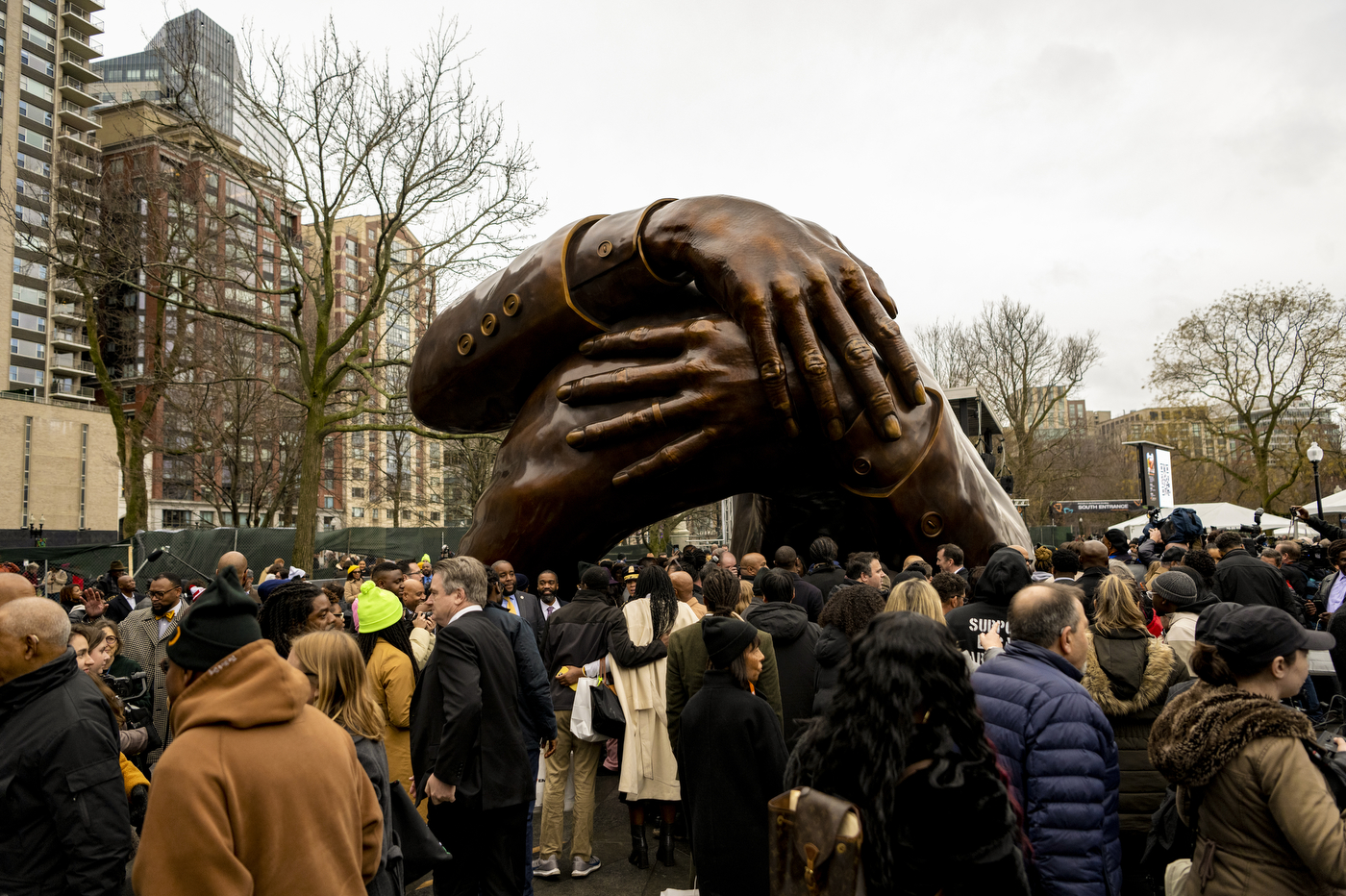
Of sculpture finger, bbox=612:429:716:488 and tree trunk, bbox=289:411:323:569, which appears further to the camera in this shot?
tree trunk, bbox=289:411:323:569

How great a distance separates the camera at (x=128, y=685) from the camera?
4.41 meters

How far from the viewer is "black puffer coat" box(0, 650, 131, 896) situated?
2637 millimetres

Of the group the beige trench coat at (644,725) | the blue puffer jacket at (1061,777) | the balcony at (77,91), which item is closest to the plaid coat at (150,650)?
the beige trench coat at (644,725)

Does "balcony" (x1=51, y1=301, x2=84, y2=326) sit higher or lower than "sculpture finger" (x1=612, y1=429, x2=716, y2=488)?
higher

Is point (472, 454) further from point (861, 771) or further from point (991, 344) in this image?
point (861, 771)

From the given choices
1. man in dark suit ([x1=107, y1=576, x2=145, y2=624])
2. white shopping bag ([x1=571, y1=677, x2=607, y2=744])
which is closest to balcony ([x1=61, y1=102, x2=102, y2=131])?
man in dark suit ([x1=107, y1=576, x2=145, y2=624])

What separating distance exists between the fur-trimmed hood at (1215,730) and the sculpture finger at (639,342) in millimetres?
5381

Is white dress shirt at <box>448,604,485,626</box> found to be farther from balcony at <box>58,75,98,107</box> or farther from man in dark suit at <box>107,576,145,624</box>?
balcony at <box>58,75,98,107</box>

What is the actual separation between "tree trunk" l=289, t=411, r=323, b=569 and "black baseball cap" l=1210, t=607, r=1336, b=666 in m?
16.8

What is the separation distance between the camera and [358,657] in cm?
303

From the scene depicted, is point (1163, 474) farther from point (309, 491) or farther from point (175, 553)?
point (175, 553)

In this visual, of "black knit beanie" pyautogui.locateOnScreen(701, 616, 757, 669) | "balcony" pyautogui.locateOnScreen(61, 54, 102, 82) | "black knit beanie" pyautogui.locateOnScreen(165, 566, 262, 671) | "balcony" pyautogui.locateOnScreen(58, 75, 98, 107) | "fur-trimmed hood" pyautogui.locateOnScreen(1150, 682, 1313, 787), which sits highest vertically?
"balcony" pyautogui.locateOnScreen(61, 54, 102, 82)

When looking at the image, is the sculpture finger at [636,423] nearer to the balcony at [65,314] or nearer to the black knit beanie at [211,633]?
the black knit beanie at [211,633]

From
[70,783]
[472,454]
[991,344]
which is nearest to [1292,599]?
[70,783]
